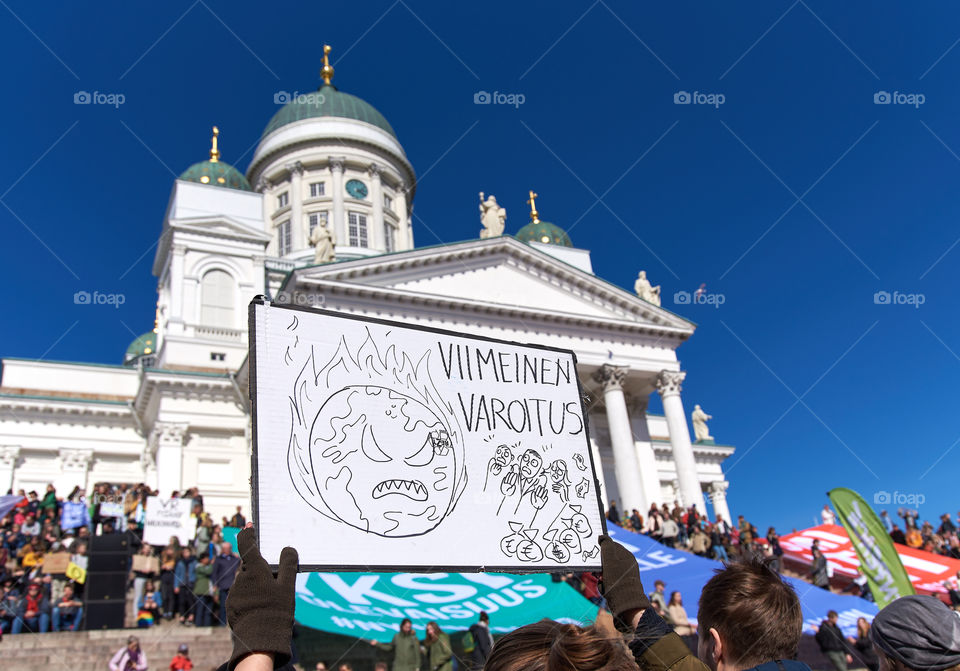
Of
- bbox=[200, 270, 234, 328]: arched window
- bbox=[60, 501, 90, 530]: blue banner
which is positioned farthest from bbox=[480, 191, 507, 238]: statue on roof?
bbox=[60, 501, 90, 530]: blue banner

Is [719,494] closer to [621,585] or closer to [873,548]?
[873,548]

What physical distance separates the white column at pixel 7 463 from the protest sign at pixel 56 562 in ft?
73.9

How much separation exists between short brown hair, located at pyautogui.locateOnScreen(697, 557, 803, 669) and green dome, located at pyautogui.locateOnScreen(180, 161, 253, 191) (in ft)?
134

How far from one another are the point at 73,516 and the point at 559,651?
54.2 ft

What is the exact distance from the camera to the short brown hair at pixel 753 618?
2.62 m

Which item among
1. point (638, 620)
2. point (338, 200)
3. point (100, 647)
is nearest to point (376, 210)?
point (338, 200)

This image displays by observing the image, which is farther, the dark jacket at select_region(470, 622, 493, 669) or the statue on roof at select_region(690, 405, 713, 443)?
the statue on roof at select_region(690, 405, 713, 443)

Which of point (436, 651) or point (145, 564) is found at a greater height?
point (145, 564)

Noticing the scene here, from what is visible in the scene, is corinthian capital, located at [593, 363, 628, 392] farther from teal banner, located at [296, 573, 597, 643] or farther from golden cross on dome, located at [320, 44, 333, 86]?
golden cross on dome, located at [320, 44, 333, 86]

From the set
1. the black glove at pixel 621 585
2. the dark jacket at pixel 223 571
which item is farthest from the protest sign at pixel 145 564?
the black glove at pixel 621 585

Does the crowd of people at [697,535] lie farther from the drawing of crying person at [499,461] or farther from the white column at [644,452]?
the drawing of crying person at [499,461]

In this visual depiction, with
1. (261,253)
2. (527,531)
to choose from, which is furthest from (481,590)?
(261,253)

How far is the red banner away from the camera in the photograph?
19.5 meters

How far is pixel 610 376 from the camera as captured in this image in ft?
106
